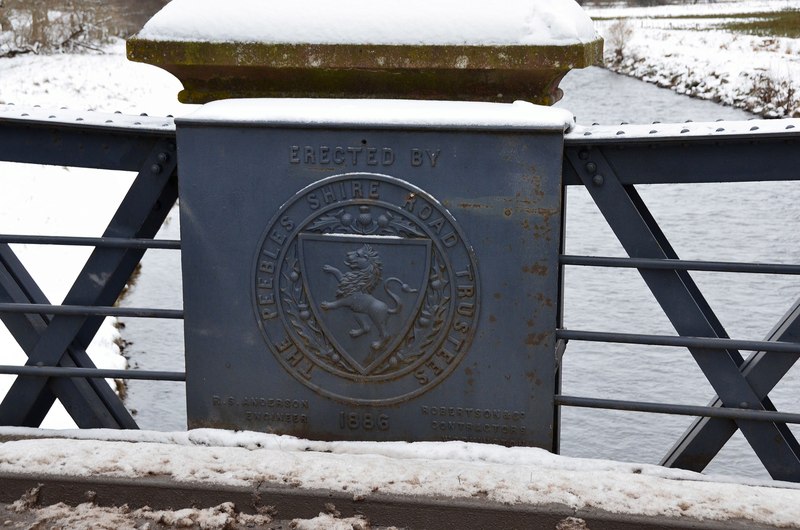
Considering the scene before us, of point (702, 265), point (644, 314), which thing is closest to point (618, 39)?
point (644, 314)

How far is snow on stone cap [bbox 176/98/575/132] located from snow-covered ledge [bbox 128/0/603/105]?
0.35 feet

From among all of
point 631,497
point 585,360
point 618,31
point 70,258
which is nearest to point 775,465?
point 631,497

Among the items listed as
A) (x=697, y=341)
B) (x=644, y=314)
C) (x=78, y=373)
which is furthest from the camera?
(x=644, y=314)

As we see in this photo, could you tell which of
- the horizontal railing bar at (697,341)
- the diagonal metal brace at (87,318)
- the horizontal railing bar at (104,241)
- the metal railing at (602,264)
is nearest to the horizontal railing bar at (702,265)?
the metal railing at (602,264)

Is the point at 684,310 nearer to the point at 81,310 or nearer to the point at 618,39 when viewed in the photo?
the point at 81,310

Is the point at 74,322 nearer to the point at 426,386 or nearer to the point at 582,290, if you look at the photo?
→ the point at 426,386

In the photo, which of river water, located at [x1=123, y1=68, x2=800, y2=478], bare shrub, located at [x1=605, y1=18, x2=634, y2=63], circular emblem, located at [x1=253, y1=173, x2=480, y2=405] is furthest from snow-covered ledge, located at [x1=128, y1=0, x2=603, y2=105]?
bare shrub, located at [x1=605, y1=18, x2=634, y2=63]

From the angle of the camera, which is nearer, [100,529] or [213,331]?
[100,529]

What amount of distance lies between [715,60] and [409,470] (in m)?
27.3

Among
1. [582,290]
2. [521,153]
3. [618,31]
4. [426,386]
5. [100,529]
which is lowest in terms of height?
[618,31]

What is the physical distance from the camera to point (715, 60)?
28.9 m

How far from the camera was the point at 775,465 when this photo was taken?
3.63 meters

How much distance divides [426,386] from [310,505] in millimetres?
589

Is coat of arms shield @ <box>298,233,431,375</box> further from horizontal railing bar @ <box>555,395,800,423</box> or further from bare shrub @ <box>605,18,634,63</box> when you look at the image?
bare shrub @ <box>605,18,634,63</box>
